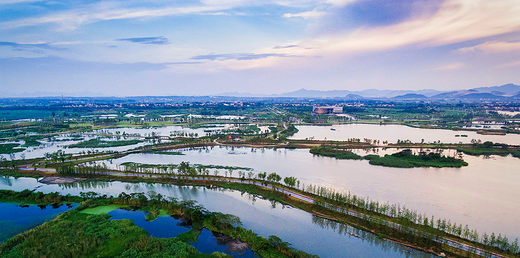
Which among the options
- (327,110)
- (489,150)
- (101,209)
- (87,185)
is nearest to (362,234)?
(101,209)

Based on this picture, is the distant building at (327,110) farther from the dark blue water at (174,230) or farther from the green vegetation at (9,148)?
the dark blue water at (174,230)

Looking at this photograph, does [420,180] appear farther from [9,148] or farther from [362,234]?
[9,148]

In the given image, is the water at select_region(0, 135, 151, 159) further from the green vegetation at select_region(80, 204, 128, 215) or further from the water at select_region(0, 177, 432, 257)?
the green vegetation at select_region(80, 204, 128, 215)

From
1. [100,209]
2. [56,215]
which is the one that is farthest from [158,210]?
[56,215]

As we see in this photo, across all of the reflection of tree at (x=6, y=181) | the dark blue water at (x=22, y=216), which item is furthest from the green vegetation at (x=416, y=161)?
the reflection of tree at (x=6, y=181)

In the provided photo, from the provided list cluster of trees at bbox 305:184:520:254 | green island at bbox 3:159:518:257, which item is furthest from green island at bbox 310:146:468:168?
cluster of trees at bbox 305:184:520:254

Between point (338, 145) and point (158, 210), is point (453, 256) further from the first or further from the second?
point (338, 145)

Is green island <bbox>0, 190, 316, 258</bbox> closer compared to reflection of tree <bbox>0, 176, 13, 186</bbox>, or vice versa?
green island <bbox>0, 190, 316, 258</bbox>
